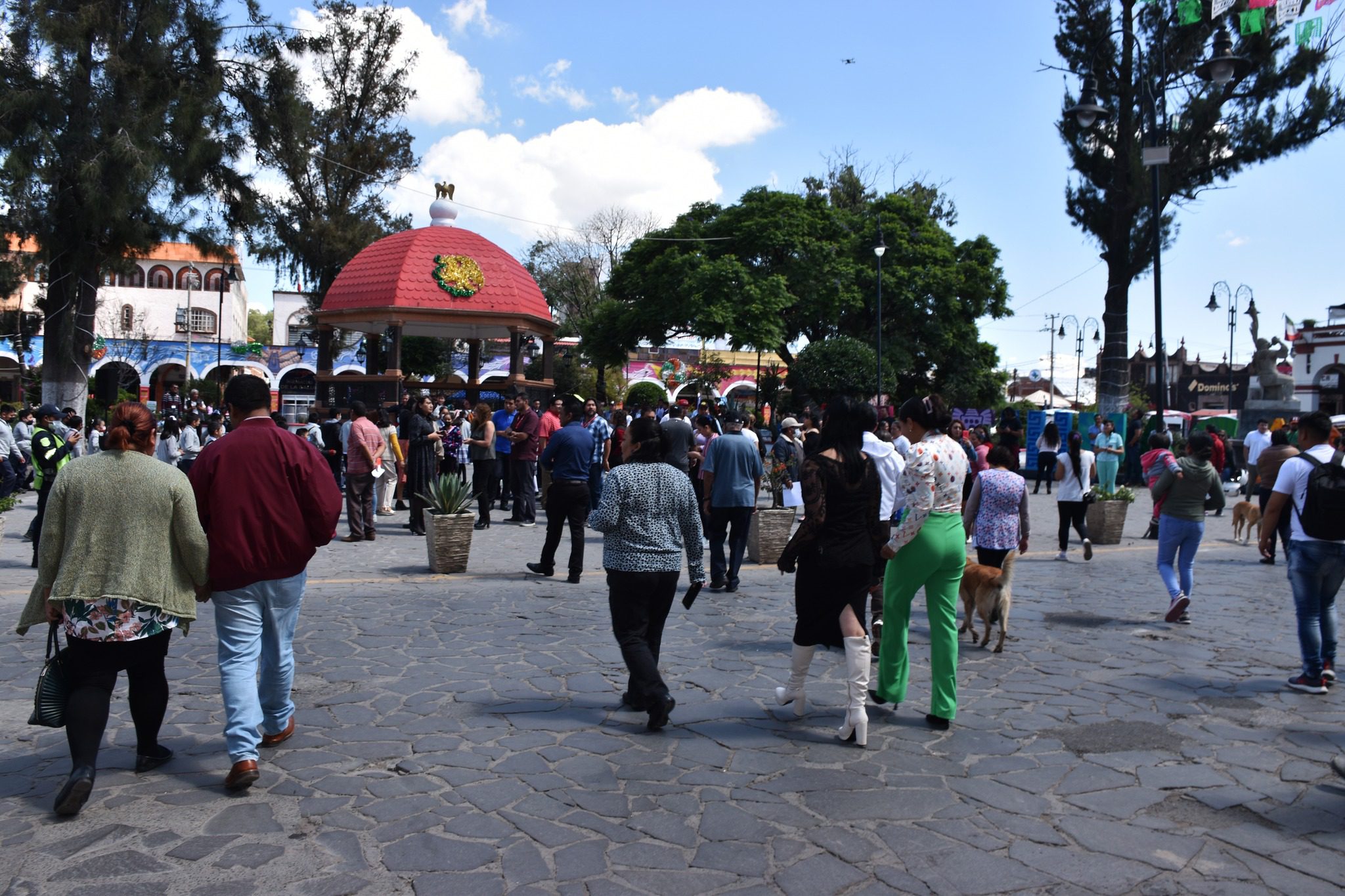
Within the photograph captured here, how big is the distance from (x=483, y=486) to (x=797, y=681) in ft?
31.8

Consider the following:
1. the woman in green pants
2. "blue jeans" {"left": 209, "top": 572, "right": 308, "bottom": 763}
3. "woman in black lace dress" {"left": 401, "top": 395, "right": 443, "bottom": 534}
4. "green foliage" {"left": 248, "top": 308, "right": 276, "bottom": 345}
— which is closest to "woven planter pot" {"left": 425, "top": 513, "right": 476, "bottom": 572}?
"woman in black lace dress" {"left": 401, "top": 395, "right": 443, "bottom": 534}

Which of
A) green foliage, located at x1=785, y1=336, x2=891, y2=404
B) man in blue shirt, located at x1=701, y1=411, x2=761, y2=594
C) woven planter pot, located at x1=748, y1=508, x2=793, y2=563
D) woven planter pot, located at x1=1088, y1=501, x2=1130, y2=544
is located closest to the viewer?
man in blue shirt, located at x1=701, y1=411, x2=761, y2=594

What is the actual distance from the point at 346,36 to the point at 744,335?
16.6 meters

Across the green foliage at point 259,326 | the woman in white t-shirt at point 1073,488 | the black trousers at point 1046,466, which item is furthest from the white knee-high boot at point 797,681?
the green foliage at point 259,326

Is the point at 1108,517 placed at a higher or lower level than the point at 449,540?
higher

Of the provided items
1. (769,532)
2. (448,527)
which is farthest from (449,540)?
(769,532)

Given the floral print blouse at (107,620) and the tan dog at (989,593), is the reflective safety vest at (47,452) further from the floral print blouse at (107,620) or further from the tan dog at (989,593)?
the tan dog at (989,593)

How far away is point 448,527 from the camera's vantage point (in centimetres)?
1043

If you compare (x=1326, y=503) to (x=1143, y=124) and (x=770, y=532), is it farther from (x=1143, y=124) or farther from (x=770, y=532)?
(x=1143, y=124)

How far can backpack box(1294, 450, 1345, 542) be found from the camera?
599 cm

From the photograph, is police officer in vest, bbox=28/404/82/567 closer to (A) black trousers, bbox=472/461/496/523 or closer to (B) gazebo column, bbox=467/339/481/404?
(A) black trousers, bbox=472/461/496/523

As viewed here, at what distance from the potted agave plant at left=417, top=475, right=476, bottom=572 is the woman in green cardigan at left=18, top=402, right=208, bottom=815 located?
19.8 ft

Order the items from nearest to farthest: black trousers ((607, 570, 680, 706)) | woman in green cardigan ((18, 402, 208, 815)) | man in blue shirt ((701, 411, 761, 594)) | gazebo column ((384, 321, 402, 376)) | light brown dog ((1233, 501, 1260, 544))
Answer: woman in green cardigan ((18, 402, 208, 815)) < black trousers ((607, 570, 680, 706)) < man in blue shirt ((701, 411, 761, 594)) < light brown dog ((1233, 501, 1260, 544)) < gazebo column ((384, 321, 402, 376))

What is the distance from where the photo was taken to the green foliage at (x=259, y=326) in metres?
98.1
